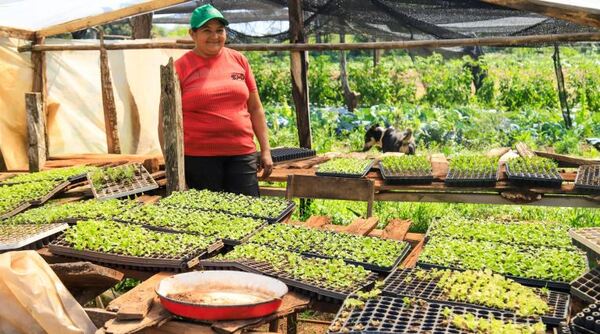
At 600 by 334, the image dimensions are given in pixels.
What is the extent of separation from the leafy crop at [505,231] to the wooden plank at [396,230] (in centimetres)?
24

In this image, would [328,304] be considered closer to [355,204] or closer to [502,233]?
[502,233]

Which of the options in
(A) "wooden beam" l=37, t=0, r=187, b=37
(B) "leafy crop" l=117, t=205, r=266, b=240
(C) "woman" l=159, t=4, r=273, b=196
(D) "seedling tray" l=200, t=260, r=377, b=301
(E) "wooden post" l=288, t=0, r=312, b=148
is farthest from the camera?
(A) "wooden beam" l=37, t=0, r=187, b=37

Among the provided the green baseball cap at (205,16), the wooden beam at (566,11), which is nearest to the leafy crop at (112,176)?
the green baseball cap at (205,16)

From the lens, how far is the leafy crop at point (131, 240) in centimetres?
348

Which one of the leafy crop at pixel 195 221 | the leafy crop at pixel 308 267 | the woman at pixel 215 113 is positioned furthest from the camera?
the woman at pixel 215 113

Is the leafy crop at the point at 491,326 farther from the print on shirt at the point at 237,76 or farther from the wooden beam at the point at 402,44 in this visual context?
the wooden beam at the point at 402,44

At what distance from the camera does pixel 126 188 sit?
5.03 meters

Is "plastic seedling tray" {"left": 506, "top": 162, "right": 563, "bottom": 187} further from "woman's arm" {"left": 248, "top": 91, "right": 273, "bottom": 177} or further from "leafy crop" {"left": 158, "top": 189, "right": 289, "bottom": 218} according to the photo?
"leafy crop" {"left": 158, "top": 189, "right": 289, "bottom": 218}

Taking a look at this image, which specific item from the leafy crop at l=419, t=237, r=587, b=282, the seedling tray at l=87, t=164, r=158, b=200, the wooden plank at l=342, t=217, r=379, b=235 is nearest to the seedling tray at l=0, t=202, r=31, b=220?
the seedling tray at l=87, t=164, r=158, b=200

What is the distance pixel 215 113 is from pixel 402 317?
8.39ft

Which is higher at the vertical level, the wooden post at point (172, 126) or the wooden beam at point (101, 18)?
the wooden beam at point (101, 18)

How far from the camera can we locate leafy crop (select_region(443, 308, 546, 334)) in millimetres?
2480

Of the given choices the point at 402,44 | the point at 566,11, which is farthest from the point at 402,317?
the point at 402,44

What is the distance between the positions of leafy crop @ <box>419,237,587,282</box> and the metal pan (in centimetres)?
82
